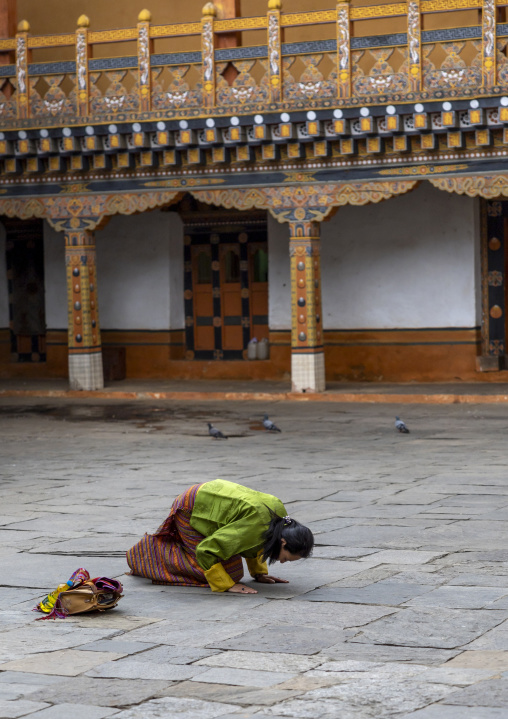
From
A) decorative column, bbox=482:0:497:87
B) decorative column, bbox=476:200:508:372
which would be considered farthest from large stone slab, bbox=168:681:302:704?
decorative column, bbox=476:200:508:372

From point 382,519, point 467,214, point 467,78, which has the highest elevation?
point 467,78

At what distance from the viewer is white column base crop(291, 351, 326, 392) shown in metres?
16.1

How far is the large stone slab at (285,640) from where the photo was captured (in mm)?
4828

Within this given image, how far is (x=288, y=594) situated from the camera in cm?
583

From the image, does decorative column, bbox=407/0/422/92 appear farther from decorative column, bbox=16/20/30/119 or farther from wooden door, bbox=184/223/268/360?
decorative column, bbox=16/20/30/119

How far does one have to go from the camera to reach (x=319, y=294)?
53.5ft

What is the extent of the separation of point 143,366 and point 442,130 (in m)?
6.63

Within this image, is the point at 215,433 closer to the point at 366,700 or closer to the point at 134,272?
the point at 134,272

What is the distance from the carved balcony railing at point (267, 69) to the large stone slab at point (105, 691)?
11.4m

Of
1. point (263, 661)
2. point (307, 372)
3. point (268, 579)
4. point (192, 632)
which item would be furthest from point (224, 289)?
point (263, 661)

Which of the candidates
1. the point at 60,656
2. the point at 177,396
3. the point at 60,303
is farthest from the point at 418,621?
the point at 60,303

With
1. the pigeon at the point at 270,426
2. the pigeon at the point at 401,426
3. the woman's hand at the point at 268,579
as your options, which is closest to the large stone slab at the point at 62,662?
the woman's hand at the point at 268,579

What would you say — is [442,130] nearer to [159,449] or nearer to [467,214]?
[467,214]

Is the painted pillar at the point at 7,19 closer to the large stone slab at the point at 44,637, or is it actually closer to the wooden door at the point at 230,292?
the wooden door at the point at 230,292
